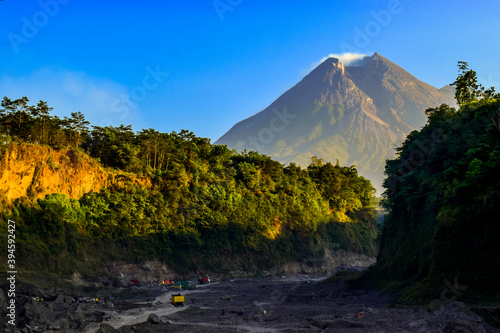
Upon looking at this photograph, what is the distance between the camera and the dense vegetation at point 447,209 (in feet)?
65.7

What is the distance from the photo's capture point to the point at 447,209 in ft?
75.4

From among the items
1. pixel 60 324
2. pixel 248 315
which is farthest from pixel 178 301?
pixel 60 324

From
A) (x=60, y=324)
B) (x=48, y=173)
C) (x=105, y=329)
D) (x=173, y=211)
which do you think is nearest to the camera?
(x=105, y=329)

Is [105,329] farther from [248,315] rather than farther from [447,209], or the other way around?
[447,209]

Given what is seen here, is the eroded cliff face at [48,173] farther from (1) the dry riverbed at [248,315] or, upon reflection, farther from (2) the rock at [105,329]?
(2) the rock at [105,329]

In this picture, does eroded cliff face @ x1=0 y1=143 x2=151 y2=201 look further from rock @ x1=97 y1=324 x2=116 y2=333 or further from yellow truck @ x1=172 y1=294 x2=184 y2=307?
rock @ x1=97 y1=324 x2=116 y2=333

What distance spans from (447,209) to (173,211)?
109 ft

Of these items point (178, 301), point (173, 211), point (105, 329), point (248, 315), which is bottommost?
point (248, 315)

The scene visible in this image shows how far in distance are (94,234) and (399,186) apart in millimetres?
31323

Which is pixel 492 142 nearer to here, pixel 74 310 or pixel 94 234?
pixel 74 310

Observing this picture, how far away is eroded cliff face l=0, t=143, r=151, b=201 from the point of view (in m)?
35.1

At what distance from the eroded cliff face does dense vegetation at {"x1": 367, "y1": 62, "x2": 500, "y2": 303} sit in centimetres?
3069

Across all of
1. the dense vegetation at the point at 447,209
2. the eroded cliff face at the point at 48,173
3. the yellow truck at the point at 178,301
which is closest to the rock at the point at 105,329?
the yellow truck at the point at 178,301

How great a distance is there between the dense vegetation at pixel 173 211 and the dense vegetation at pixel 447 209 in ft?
74.5
